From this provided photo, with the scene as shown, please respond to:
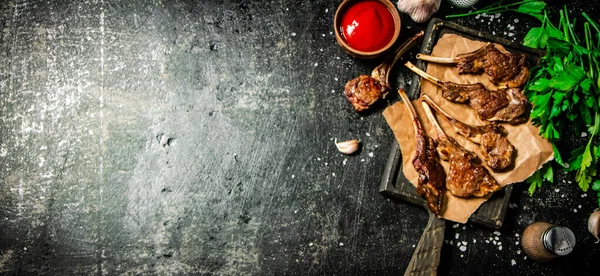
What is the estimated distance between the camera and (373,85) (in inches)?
126

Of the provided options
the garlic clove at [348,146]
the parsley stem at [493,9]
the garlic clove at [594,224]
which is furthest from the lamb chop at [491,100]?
the garlic clove at [594,224]

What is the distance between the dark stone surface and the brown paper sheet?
188mm

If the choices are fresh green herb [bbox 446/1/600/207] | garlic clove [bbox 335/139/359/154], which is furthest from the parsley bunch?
garlic clove [bbox 335/139/359/154]

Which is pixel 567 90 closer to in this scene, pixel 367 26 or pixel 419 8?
pixel 419 8

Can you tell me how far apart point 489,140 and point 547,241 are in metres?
0.69

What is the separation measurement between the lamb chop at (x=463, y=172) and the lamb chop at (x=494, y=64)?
0.36m

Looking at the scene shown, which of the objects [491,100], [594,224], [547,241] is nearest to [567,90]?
[491,100]

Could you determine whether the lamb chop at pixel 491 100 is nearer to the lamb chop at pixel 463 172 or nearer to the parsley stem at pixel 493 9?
the lamb chop at pixel 463 172

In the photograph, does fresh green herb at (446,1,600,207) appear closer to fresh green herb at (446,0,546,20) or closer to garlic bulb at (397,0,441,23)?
fresh green herb at (446,0,546,20)

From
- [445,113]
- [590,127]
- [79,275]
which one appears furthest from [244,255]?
[590,127]

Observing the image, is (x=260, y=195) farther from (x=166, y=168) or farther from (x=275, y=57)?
(x=275, y=57)

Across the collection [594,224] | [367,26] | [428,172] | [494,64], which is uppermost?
[367,26]

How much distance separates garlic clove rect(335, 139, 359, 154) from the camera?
3234mm

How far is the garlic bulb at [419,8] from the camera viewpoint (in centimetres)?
317
